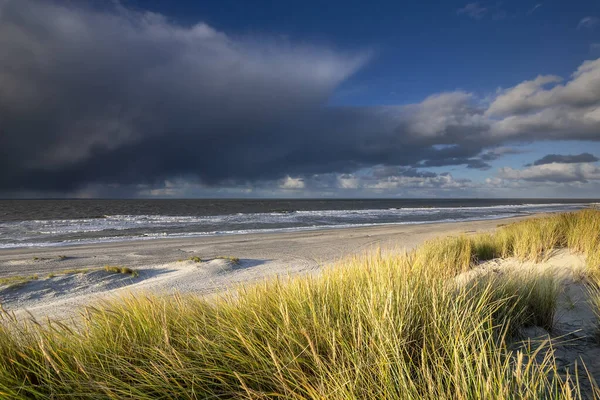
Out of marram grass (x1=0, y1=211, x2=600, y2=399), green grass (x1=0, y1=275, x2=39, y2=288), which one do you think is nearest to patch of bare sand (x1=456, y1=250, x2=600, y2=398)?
marram grass (x1=0, y1=211, x2=600, y2=399)

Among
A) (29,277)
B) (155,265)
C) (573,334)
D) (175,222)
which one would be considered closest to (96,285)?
(29,277)

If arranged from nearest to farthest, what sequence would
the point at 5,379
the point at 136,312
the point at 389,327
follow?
the point at 5,379 < the point at 389,327 < the point at 136,312

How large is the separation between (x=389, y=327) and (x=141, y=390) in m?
1.84

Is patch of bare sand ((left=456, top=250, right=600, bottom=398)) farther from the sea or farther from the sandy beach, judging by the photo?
the sea

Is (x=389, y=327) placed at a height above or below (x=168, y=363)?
above

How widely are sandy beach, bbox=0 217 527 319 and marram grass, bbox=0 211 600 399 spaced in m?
1.15

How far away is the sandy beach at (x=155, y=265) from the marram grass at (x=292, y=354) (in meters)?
1.15

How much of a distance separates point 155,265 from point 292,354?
1267cm

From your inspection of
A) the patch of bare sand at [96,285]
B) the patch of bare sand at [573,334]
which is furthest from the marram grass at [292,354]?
the patch of bare sand at [96,285]

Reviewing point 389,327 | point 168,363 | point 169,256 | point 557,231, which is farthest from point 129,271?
point 557,231

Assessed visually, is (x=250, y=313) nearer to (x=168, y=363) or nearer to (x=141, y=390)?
(x=168, y=363)

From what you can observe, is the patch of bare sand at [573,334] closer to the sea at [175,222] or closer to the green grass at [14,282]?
the green grass at [14,282]

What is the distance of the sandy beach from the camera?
346 inches

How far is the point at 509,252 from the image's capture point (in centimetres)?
976
